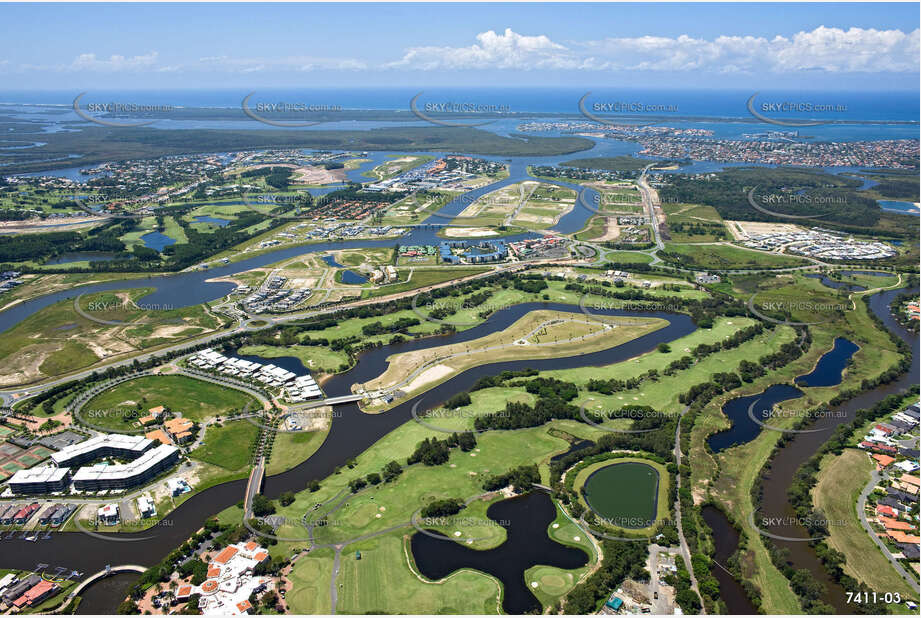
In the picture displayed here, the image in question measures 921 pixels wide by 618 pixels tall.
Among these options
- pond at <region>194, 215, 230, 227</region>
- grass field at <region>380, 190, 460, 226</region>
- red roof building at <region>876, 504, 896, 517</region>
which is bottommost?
red roof building at <region>876, 504, 896, 517</region>

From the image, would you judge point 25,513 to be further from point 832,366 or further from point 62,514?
point 832,366

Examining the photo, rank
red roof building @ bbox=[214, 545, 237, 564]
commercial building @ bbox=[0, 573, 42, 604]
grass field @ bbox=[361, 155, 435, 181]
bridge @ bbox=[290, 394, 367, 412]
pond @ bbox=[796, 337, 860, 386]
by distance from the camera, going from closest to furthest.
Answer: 1. commercial building @ bbox=[0, 573, 42, 604]
2. red roof building @ bbox=[214, 545, 237, 564]
3. bridge @ bbox=[290, 394, 367, 412]
4. pond @ bbox=[796, 337, 860, 386]
5. grass field @ bbox=[361, 155, 435, 181]

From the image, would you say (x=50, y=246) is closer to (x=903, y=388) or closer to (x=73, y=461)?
(x=73, y=461)

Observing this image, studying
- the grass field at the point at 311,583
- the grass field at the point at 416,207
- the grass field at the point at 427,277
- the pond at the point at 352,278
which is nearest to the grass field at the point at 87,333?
the pond at the point at 352,278

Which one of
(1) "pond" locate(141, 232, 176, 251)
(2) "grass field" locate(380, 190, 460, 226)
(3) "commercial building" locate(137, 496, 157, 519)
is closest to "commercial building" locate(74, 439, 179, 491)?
(3) "commercial building" locate(137, 496, 157, 519)

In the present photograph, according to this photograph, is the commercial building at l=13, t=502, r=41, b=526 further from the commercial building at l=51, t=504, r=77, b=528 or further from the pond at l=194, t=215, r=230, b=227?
the pond at l=194, t=215, r=230, b=227

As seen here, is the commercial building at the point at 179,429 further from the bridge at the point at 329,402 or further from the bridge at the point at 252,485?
the bridge at the point at 329,402

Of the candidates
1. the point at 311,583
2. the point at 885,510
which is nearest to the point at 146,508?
the point at 311,583
